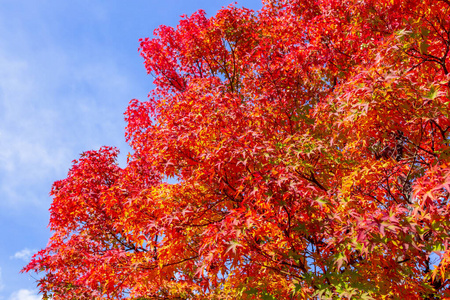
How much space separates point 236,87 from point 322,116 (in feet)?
16.6

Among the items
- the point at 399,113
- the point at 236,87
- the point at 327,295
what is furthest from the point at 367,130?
the point at 236,87

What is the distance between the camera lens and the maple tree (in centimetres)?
457

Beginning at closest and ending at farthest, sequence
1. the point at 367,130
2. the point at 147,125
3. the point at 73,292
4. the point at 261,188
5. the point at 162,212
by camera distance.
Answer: the point at 261,188
the point at 367,130
the point at 162,212
the point at 73,292
the point at 147,125

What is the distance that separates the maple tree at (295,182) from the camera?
4.57 metres

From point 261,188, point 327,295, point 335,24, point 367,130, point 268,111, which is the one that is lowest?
point 327,295

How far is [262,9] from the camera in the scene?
1348 centimetres

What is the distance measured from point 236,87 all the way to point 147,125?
3060 mm

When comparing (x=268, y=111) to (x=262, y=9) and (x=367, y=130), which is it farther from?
(x=262, y=9)

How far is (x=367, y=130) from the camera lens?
19.3ft

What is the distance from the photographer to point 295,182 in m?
4.88

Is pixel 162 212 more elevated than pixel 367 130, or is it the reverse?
pixel 367 130

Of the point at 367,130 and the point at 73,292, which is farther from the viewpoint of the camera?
the point at 73,292

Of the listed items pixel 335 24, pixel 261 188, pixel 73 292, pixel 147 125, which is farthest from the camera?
pixel 147 125

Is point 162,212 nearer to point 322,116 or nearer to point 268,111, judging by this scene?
point 268,111
